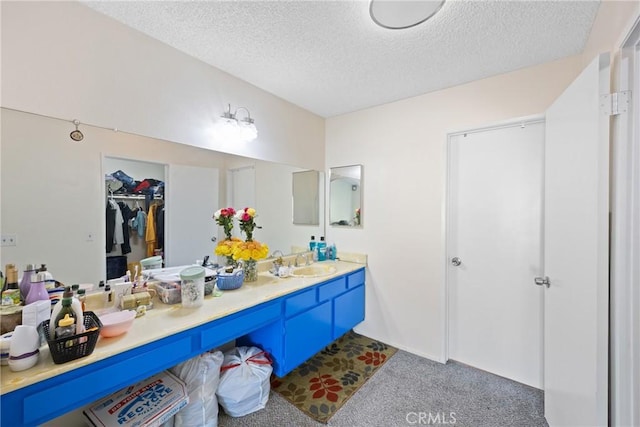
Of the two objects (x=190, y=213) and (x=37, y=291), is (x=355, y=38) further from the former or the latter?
(x=37, y=291)

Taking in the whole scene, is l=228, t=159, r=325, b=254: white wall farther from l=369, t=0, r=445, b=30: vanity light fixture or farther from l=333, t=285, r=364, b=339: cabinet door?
l=369, t=0, r=445, b=30: vanity light fixture

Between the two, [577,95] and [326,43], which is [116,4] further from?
[577,95]

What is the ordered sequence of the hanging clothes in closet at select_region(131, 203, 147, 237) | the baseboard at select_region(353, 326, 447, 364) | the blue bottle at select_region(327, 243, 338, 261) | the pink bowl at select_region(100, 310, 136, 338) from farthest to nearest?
1. the blue bottle at select_region(327, 243, 338, 261)
2. the baseboard at select_region(353, 326, 447, 364)
3. the hanging clothes in closet at select_region(131, 203, 147, 237)
4. the pink bowl at select_region(100, 310, 136, 338)

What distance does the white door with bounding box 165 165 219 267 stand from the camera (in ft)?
6.00

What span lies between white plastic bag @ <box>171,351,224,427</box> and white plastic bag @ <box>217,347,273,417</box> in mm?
79

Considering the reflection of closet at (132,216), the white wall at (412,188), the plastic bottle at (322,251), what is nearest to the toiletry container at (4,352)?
the reflection of closet at (132,216)

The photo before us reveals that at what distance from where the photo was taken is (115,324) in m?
1.16

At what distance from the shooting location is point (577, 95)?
1287 mm

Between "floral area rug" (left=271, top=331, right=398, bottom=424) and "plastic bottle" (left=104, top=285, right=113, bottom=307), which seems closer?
"plastic bottle" (left=104, top=285, right=113, bottom=307)

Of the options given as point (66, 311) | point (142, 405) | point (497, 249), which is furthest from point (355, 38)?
point (142, 405)

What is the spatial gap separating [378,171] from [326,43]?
131cm

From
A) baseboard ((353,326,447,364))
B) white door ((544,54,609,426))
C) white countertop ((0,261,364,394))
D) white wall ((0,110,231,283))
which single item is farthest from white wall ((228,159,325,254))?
white door ((544,54,609,426))

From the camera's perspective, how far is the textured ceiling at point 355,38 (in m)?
1.37

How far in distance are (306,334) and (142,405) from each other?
106cm
